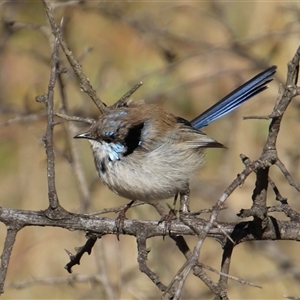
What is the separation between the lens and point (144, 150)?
4.06 meters

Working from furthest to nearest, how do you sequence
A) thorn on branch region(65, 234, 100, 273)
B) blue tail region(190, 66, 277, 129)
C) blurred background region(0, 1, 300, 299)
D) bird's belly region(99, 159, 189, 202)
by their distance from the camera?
blurred background region(0, 1, 300, 299) < blue tail region(190, 66, 277, 129) < bird's belly region(99, 159, 189, 202) < thorn on branch region(65, 234, 100, 273)

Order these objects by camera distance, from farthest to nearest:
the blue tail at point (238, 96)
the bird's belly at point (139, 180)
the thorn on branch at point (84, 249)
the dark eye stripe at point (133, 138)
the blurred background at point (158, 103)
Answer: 1. the blurred background at point (158, 103)
2. the blue tail at point (238, 96)
3. the dark eye stripe at point (133, 138)
4. the bird's belly at point (139, 180)
5. the thorn on branch at point (84, 249)

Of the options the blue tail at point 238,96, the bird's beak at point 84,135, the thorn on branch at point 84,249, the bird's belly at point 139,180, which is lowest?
the thorn on branch at point 84,249

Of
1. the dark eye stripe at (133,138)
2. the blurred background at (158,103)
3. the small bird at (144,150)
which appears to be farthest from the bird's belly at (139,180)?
the blurred background at (158,103)

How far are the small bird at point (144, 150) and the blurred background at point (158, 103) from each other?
3.62ft

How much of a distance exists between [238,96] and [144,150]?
0.96 meters

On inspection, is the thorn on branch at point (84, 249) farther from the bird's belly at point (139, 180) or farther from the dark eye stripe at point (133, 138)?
the dark eye stripe at point (133, 138)

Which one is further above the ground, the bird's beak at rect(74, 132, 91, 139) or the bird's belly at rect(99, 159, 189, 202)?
the bird's beak at rect(74, 132, 91, 139)

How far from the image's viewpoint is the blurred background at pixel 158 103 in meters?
6.05

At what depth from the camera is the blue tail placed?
4350 millimetres

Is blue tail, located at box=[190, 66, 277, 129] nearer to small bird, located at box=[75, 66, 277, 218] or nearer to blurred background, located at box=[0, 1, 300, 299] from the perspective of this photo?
small bird, located at box=[75, 66, 277, 218]

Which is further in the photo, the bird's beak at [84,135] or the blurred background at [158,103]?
the blurred background at [158,103]

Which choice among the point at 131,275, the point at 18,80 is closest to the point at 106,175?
the point at 131,275

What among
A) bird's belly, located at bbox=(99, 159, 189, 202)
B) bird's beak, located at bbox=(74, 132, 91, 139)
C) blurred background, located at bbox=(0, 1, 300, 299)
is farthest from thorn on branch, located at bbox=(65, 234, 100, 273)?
blurred background, located at bbox=(0, 1, 300, 299)
